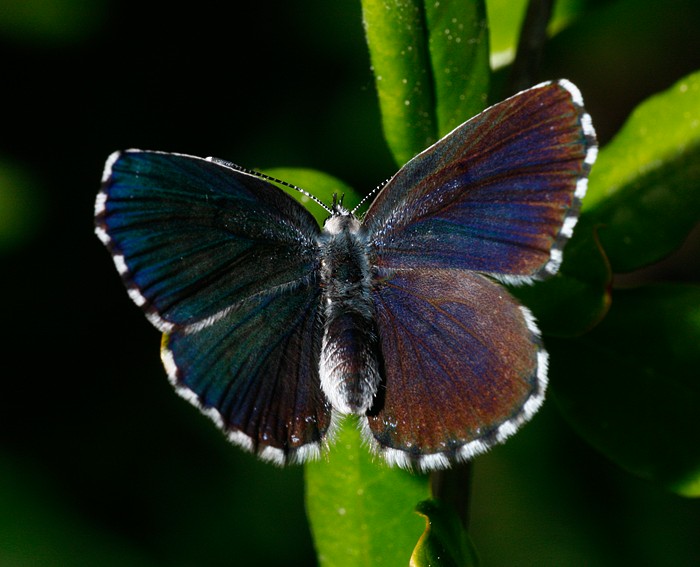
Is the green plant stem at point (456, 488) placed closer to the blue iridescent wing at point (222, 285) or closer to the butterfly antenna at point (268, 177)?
the blue iridescent wing at point (222, 285)

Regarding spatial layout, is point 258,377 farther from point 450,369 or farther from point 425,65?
point 425,65

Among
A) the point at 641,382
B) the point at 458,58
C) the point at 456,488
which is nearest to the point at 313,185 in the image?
the point at 458,58

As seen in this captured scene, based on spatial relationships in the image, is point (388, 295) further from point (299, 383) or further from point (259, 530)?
point (259, 530)

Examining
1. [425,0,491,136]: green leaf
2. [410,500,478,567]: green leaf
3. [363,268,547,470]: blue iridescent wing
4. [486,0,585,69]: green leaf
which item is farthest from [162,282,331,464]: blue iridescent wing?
[486,0,585,69]: green leaf

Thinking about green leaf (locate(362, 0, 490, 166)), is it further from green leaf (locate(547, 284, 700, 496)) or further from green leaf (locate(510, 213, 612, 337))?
green leaf (locate(547, 284, 700, 496))

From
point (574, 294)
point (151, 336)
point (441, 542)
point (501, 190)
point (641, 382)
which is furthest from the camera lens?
point (151, 336)

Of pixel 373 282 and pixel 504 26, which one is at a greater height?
pixel 504 26

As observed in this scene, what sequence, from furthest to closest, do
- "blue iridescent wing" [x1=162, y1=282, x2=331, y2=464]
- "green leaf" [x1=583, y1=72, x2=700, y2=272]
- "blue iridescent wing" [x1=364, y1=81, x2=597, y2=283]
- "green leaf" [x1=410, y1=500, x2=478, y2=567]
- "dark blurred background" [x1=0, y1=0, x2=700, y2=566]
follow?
"dark blurred background" [x1=0, y1=0, x2=700, y2=566], "green leaf" [x1=583, y1=72, x2=700, y2=272], "blue iridescent wing" [x1=162, y1=282, x2=331, y2=464], "blue iridescent wing" [x1=364, y1=81, x2=597, y2=283], "green leaf" [x1=410, y1=500, x2=478, y2=567]
